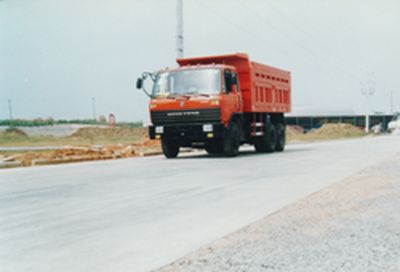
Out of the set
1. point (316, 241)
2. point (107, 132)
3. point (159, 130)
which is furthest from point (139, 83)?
point (107, 132)

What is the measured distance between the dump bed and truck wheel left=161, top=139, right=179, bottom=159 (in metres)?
2.82

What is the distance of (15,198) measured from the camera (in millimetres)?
10039

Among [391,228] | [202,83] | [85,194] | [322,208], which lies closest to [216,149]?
[202,83]

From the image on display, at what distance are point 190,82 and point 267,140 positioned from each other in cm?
534

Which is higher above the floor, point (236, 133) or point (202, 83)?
point (202, 83)

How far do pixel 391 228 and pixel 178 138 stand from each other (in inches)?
556

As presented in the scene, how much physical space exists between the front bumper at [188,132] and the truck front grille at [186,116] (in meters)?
0.17

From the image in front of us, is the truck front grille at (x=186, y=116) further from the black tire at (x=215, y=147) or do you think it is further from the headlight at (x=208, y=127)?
the black tire at (x=215, y=147)

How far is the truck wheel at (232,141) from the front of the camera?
20.3m

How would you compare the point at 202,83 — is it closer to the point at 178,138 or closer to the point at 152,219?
the point at 178,138

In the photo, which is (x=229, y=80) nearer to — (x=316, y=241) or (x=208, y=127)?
(x=208, y=127)

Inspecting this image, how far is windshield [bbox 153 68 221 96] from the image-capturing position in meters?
19.8

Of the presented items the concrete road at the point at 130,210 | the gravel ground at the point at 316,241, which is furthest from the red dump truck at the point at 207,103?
the gravel ground at the point at 316,241

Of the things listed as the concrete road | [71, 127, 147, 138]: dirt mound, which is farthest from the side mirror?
[71, 127, 147, 138]: dirt mound
